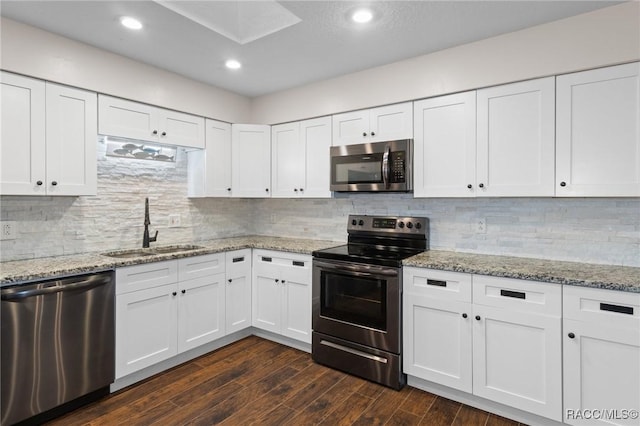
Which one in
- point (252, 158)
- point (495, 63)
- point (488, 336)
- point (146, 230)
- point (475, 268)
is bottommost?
point (488, 336)

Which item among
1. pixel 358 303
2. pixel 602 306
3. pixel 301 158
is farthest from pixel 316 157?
pixel 602 306

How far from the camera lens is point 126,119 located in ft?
9.19

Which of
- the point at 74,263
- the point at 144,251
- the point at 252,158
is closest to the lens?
the point at 74,263

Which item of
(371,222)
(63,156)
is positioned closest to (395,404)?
(371,222)

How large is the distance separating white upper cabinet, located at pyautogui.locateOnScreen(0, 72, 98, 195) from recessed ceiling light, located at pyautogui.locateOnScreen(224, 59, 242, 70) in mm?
1061

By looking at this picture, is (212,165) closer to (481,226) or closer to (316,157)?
(316,157)

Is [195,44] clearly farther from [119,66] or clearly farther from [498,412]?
[498,412]

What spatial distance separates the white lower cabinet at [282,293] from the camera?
307cm

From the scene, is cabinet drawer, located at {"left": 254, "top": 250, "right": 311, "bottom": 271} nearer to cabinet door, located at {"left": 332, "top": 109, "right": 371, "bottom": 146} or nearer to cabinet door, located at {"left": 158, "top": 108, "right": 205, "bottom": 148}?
cabinet door, located at {"left": 332, "top": 109, "right": 371, "bottom": 146}

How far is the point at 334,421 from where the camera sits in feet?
7.03

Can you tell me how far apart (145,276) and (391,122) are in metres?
2.31

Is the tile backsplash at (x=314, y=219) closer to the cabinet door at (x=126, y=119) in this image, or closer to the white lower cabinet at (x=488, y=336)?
the cabinet door at (x=126, y=119)

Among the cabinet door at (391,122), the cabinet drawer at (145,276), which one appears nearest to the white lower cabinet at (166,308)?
the cabinet drawer at (145,276)

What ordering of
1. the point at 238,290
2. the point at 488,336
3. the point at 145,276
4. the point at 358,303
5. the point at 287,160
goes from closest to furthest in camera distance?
1. the point at 488,336
2. the point at 145,276
3. the point at 358,303
4. the point at 238,290
5. the point at 287,160
